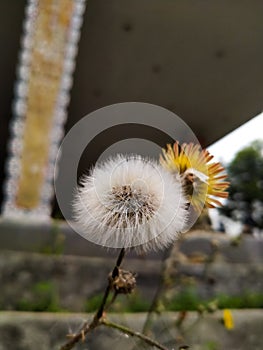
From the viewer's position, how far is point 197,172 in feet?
0.92

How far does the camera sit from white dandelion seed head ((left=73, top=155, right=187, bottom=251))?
268 mm

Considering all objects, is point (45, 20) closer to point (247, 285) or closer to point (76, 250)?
point (76, 250)

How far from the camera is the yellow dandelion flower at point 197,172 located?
278 mm

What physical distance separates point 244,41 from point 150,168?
2006 mm

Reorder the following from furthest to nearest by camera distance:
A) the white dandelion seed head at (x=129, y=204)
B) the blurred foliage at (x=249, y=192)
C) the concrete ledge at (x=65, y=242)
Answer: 1. the blurred foliage at (x=249, y=192)
2. the concrete ledge at (x=65, y=242)
3. the white dandelion seed head at (x=129, y=204)

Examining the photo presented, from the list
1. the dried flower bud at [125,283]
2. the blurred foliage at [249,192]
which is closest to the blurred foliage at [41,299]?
the dried flower bud at [125,283]

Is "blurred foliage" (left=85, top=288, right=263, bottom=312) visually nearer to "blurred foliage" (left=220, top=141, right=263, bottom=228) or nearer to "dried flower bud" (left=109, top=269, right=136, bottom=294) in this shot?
"dried flower bud" (left=109, top=269, right=136, bottom=294)

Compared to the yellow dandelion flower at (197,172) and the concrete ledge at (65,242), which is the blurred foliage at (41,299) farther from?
the yellow dandelion flower at (197,172)

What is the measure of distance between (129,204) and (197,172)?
0.13 feet

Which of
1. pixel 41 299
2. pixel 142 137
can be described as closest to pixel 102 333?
pixel 41 299

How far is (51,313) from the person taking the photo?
1.23 m

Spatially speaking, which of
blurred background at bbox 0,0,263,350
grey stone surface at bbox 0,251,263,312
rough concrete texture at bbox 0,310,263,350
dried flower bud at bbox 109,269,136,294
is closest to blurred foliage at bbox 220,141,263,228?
blurred background at bbox 0,0,263,350

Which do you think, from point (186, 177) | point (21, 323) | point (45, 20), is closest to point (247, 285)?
point (21, 323)

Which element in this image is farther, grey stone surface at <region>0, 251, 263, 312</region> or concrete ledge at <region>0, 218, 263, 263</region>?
concrete ledge at <region>0, 218, 263, 263</region>
